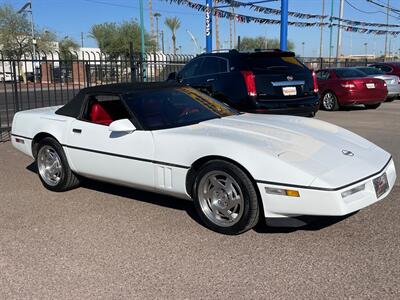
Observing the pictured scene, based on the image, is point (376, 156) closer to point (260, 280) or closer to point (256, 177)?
point (256, 177)

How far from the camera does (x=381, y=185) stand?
154 inches

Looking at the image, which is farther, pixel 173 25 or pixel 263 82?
pixel 173 25

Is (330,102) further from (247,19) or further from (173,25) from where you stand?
(173,25)

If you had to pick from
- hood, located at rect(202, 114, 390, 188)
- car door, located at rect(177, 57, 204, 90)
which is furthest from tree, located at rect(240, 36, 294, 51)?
hood, located at rect(202, 114, 390, 188)

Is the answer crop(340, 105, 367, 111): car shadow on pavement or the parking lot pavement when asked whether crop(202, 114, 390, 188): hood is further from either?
crop(340, 105, 367, 111): car shadow on pavement

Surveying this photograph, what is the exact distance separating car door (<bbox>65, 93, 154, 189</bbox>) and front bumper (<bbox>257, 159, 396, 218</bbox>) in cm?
130

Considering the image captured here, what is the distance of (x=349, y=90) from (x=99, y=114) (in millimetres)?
9603

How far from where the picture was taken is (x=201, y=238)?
159 inches

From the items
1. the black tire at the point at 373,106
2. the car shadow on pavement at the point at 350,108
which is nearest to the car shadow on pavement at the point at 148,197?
the car shadow on pavement at the point at 350,108

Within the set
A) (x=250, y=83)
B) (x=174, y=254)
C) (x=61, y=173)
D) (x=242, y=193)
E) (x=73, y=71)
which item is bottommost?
(x=174, y=254)

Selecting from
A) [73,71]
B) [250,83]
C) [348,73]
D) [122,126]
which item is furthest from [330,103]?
[122,126]

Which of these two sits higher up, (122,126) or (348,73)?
(348,73)

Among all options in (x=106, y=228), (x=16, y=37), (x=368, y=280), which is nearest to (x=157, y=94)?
(x=106, y=228)

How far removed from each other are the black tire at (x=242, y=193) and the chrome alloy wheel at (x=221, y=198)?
0.7 inches
